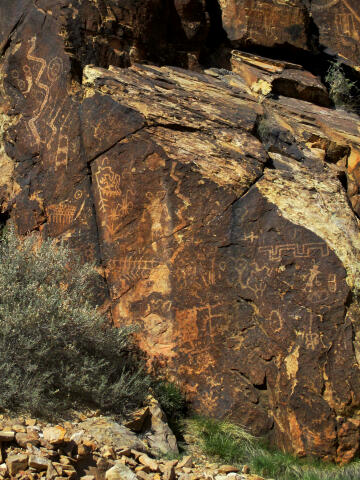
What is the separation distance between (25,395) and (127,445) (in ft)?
2.49

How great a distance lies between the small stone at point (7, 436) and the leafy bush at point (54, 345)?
50 cm

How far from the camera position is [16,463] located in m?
3.00

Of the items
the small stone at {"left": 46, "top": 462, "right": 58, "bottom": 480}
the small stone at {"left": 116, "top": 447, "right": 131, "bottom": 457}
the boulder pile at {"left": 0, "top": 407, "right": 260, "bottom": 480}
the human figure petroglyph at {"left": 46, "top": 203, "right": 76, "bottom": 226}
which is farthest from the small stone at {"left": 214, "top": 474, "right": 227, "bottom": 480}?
the human figure petroglyph at {"left": 46, "top": 203, "right": 76, "bottom": 226}

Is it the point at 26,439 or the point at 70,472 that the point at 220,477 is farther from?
the point at 26,439

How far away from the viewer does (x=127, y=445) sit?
3750 millimetres

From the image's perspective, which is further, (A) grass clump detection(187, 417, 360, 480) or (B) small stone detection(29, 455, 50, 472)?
(A) grass clump detection(187, 417, 360, 480)

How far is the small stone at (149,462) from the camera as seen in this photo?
3.48m

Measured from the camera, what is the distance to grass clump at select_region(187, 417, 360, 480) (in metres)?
3.97

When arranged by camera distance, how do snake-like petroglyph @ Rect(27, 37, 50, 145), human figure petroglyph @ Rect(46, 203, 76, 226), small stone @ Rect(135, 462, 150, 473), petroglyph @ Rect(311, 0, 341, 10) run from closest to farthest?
small stone @ Rect(135, 462, 150, 473), human figure petroglyph @ Rect(46, 203, 76, 226), snake-like petroglyph @ Rect(27, 37, 50, 145), petroglyph @ Rect(311, 0, 341, 10)

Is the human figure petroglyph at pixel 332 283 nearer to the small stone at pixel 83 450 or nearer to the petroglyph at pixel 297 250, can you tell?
the petroglyph at pixel 297 250

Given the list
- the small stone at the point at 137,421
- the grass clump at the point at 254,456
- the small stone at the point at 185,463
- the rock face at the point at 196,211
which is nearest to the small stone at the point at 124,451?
the small stone at the point at 185,463

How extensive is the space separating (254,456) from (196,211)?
210 cm

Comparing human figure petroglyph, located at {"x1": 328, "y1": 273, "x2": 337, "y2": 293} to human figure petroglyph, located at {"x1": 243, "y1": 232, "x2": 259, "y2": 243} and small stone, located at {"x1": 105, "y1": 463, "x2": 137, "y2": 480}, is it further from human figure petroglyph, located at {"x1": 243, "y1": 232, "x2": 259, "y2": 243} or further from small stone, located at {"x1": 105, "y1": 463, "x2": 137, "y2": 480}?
small stone, located at {"x1": 105, "y1": 463, "x2": 137, "y2": 480}

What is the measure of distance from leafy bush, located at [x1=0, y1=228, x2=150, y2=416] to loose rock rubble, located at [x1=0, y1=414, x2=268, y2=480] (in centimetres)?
25
